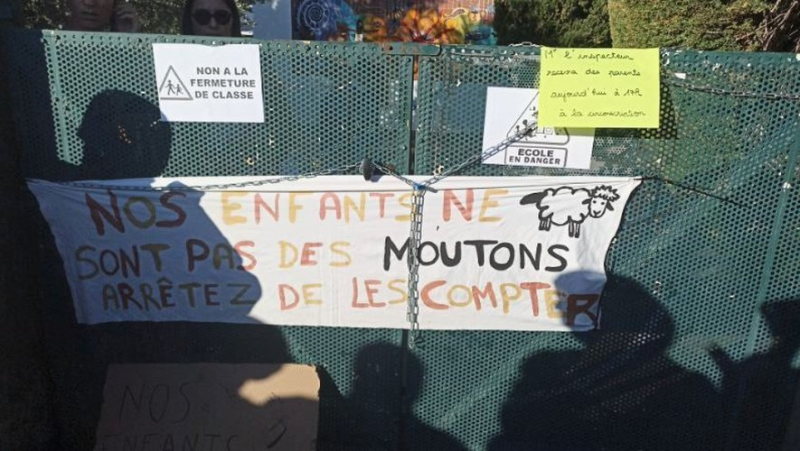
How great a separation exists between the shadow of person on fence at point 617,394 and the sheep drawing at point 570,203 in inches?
14.4

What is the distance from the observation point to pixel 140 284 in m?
2.92

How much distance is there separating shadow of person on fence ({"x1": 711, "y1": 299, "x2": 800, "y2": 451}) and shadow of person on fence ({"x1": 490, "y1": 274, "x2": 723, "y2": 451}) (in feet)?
0.38

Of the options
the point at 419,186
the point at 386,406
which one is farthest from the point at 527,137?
the point at 386,406

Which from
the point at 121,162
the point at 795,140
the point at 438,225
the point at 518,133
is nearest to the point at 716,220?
the point at 795,140

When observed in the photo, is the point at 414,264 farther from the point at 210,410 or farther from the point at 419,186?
the point at 210,410

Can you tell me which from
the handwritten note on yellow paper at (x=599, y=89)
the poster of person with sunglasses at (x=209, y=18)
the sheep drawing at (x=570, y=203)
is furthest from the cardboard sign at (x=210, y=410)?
the poster of person with sunglasses at (x=209, y=18)

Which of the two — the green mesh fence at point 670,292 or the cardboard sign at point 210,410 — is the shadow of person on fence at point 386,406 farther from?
the cardboard sign at point 210,410

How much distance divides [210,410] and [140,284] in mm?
755

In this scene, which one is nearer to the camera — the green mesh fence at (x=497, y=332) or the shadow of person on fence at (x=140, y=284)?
the green mesh fence at (x=497, y=332)

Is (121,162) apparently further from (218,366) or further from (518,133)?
(518,133)

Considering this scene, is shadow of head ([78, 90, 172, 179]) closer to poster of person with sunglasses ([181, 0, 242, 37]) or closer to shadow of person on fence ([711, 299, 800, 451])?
poster of person with sunglasses ([181, 0, 242, 37])

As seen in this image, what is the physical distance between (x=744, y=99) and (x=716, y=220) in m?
0.58

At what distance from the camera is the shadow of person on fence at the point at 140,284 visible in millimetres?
2766

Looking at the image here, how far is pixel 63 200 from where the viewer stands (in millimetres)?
2803
